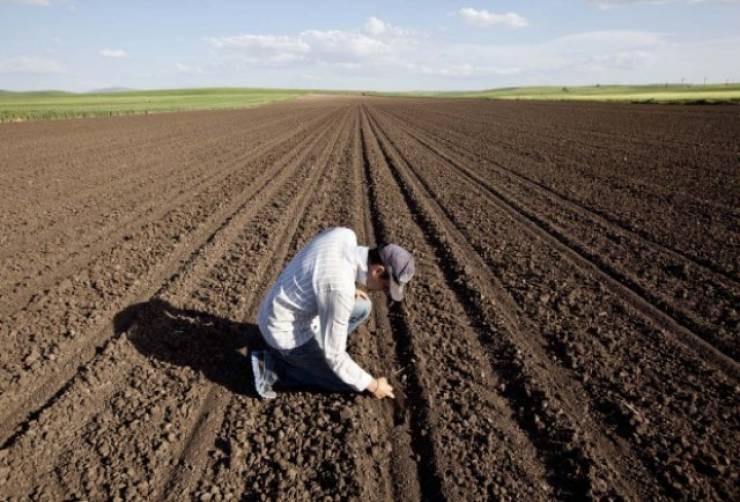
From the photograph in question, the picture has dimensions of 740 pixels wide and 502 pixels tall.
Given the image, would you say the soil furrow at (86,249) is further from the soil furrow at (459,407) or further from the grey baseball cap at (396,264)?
the grey baseball cap at (396,264)

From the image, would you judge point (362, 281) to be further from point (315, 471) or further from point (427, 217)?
point (427, 217)

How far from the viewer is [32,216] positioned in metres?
9.96

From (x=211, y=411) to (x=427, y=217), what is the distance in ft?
21.1

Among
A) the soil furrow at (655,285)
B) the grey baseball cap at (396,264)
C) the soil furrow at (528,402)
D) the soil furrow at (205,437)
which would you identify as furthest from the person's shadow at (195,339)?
the soil furrow at (655,285)

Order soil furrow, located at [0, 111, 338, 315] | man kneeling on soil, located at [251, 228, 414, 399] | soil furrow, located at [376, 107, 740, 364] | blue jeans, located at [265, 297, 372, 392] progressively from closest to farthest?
man kneeling on soil, located at [251, 228, 414, 399] < blue jeans, located at [265, 297, 372, 392] < soil furrow, located at [376, 107, 740, 364] < soil furrow, located at [0, 111, 338, 315]

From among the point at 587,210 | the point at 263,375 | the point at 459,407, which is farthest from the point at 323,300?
the point at 587,210

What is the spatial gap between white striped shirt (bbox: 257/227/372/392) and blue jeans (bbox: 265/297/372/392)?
0.11 meters

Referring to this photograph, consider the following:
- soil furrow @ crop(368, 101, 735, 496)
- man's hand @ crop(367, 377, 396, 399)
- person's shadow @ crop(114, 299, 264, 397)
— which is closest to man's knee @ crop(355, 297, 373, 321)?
man's hand @ crop(367, 377, 396, 399)

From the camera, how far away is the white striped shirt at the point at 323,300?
353cm

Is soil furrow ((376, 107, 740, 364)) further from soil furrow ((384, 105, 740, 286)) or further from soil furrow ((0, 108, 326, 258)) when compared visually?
soil furrow ((0, 108, 326, 258))

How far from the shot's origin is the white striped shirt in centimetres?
353

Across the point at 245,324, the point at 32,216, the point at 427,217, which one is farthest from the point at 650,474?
the point at 32,216

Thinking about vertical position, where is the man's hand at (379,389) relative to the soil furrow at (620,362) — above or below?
above

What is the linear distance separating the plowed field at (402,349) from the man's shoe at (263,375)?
0.12 meters
